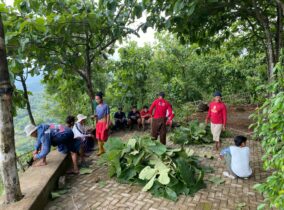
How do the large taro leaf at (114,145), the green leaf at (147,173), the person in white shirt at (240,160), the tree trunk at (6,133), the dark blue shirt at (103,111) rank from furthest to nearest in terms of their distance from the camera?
the dark blue shirt at (103,111)
the large taro leaf at (114,145)
the person in white shirt at (240,160)
the green leaf at (147,173)
the tree trunk at (6,133)

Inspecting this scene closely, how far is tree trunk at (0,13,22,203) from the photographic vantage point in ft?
11.4

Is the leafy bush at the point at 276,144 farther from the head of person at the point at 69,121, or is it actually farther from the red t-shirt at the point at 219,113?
the head of person at the point at 69,121

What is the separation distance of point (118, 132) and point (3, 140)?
633 centimetres

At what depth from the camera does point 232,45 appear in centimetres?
1037

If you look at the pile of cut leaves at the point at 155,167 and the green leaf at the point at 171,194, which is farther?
the pile of cut leaves at the point at 155,167

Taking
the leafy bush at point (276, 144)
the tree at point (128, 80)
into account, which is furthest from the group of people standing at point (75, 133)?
the leafy bush at point (276, 144)

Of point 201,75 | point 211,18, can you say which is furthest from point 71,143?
point 201,75

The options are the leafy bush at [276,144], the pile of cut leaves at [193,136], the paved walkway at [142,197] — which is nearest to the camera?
the leafy bush at [276,144]

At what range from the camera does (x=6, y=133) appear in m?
3.52

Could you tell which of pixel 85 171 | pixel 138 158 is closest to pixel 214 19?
pixel 138 158

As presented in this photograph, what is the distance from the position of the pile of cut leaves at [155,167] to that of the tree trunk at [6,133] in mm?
1968

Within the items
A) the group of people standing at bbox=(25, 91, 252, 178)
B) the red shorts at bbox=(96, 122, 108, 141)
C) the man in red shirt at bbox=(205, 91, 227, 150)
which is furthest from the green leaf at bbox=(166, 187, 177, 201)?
the man in red shirt at bbox=(205, 91, 227, 150)

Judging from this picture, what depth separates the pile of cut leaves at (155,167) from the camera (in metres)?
4.56

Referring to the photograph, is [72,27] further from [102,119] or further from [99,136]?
[99,136]
